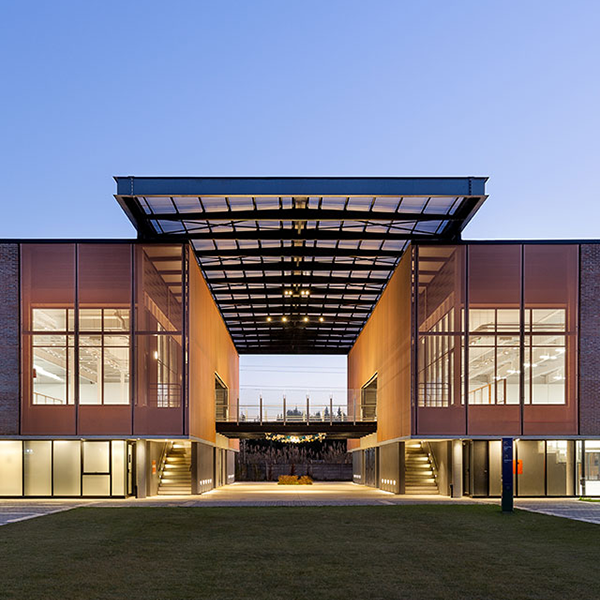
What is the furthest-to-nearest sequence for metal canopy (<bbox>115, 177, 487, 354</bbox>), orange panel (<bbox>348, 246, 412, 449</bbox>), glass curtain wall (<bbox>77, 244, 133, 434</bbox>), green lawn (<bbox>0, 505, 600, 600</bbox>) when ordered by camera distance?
1. orange panel (<bbox>348, 246, 412, 449</bbox>)
2. glass curtain wall (<bbox>77, 244, 133, 434</bbox>)
3. metal canopy (<bbox>115, 177, 487, 354</bbox>)
4. green lawn (<bbox>0, 505, 600, 600</bbox>)

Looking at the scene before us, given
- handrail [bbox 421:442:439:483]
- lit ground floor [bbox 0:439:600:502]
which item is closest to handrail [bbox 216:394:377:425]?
handrail [bbox 421:442:439:483]

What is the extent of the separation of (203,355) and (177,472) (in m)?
5.38

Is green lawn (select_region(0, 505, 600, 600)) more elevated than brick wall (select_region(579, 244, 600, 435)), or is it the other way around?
brick wall (select_region(579, 244, 600, 435))

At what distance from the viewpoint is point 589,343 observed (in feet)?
100

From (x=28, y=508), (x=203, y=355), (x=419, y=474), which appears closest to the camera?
(x=28, y=508)

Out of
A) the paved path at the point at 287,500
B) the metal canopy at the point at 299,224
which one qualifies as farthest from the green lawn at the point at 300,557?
the metal canopy at the point at 299,224

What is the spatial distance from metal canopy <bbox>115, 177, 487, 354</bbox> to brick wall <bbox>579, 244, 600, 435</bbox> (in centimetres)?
502

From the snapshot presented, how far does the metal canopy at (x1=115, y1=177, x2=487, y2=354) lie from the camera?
2762 cm

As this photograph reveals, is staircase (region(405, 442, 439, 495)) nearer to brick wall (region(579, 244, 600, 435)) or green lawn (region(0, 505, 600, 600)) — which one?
brick wall (region(579, 244, 600, 435))

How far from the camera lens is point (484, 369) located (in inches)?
1183

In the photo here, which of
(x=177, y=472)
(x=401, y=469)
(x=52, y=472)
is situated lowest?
(x=177, y=472)

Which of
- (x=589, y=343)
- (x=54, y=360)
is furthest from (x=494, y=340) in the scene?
(x=54, y=360)

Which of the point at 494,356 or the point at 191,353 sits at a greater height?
the point at 191,353

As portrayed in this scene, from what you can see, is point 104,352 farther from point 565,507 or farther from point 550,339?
point 565,507
